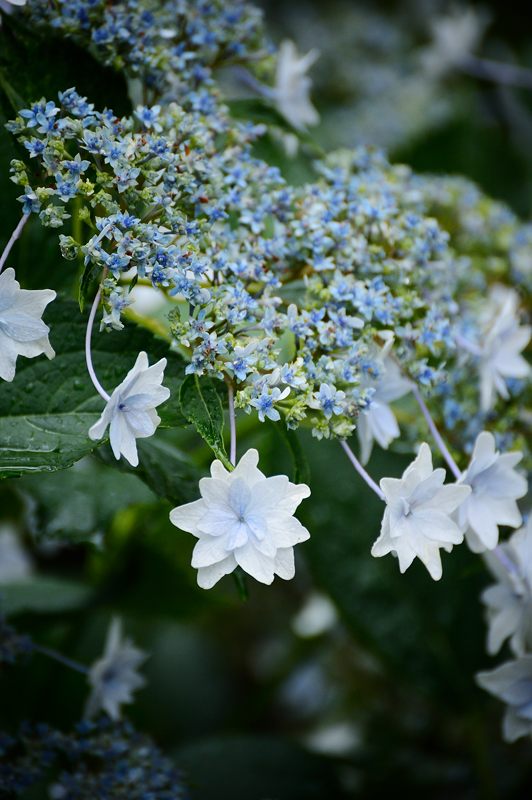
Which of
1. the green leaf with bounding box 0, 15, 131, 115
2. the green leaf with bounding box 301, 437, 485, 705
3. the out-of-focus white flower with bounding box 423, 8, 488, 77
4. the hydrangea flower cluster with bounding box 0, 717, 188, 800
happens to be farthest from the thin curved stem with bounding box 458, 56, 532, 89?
the hydrangea flower cluster with bounding box 0, 717, 188, 800

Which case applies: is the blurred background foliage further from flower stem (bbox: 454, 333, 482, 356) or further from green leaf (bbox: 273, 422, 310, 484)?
flower stem (bbox: 454, 333, 482, 356)

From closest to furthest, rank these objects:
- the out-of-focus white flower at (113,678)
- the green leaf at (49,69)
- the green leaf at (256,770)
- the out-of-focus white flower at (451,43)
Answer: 1. the green leaf at (49,69)
2. the out-of-focus white flower at (113,678)
3. the green leaf at (256,770)
4. the out-of-focus white flower at (451,43)

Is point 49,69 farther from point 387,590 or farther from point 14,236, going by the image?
point 387,590

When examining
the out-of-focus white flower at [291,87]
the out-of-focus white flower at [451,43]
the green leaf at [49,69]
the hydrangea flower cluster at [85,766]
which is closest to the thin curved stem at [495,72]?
the out-of-focus white flower at [451,43]

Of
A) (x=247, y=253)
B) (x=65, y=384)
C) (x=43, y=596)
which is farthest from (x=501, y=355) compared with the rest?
(x=43, y=596)

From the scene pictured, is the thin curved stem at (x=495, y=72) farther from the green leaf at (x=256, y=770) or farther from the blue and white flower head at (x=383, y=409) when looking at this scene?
the green leaf at (x=256, y=770)

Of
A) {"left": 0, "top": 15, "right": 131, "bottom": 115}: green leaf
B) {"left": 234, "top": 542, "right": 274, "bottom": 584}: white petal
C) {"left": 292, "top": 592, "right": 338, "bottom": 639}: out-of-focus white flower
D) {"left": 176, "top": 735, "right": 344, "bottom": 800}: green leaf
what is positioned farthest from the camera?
{"left": 292, "top": 592, "right": 338, "bottom": 639}: out-of-focus white flower

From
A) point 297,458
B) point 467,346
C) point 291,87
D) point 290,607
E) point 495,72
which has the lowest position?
point 297,458
